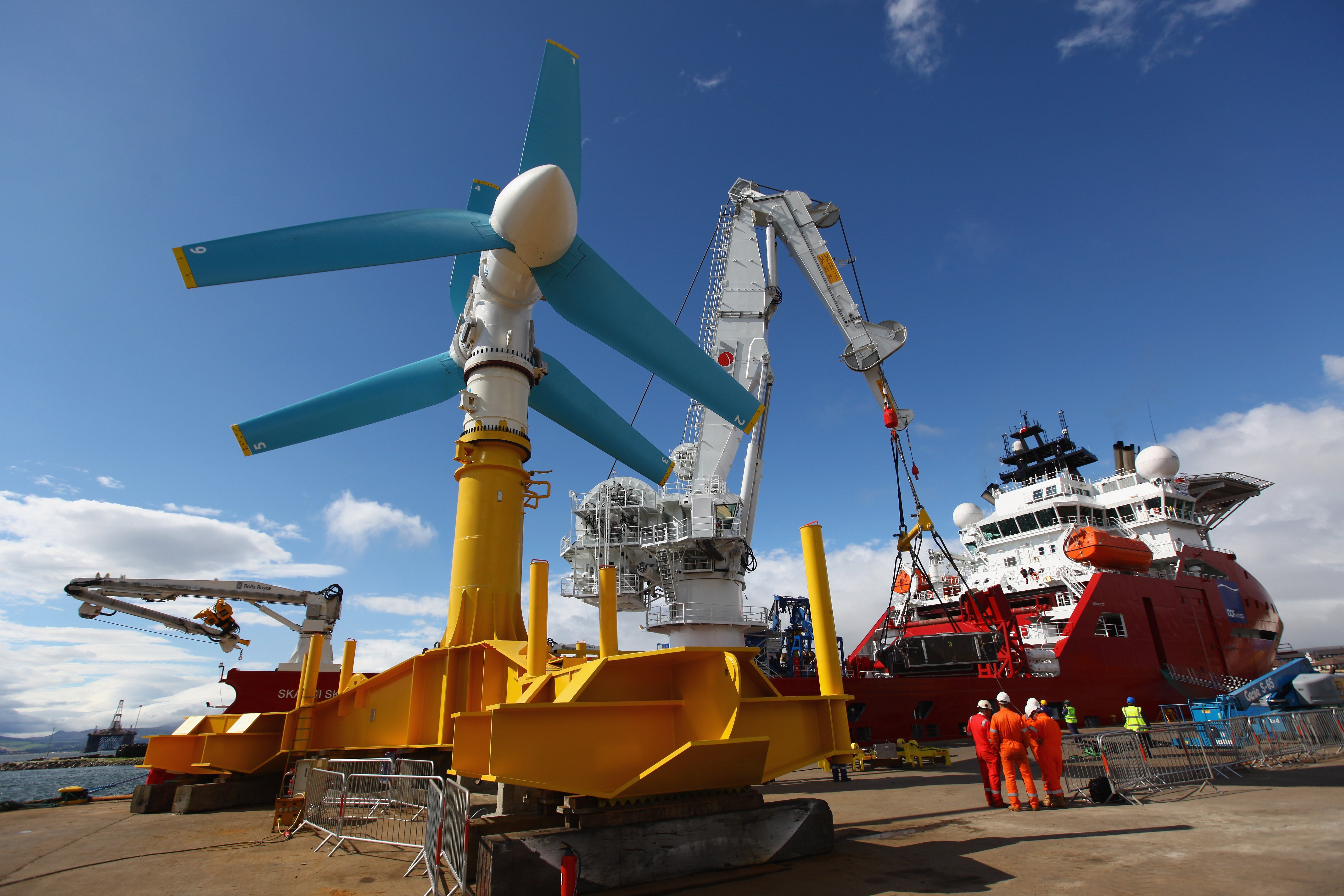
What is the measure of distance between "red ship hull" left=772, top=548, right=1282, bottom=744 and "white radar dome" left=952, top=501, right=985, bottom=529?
24.2 feet

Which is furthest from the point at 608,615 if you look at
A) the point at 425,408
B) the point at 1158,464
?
the point at 1158,464

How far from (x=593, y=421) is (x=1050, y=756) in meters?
9.76

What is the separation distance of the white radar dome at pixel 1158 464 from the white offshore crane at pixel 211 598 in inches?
1409

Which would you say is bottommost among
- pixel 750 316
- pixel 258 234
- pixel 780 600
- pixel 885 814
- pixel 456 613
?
pixel 885 814

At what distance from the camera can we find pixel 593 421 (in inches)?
527

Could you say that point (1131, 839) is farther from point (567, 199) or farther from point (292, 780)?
point (292, 780)

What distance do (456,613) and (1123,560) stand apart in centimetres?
2548

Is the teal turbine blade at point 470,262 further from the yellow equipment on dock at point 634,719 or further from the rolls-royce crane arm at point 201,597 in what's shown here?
the rolls-royce crane arm at point 201,597

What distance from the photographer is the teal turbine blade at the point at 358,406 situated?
11.0 meters

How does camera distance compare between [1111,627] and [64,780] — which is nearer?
[1111,627]

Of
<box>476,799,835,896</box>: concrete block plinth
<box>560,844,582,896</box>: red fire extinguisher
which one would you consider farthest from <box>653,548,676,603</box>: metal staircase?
<box>560,844,582,896</box>: red fire extinguisher

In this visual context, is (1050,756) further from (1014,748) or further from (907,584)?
(907,584)

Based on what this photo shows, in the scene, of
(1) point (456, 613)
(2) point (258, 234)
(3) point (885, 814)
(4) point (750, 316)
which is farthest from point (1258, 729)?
(2) point (258, 234)

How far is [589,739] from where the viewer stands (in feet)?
16.7
